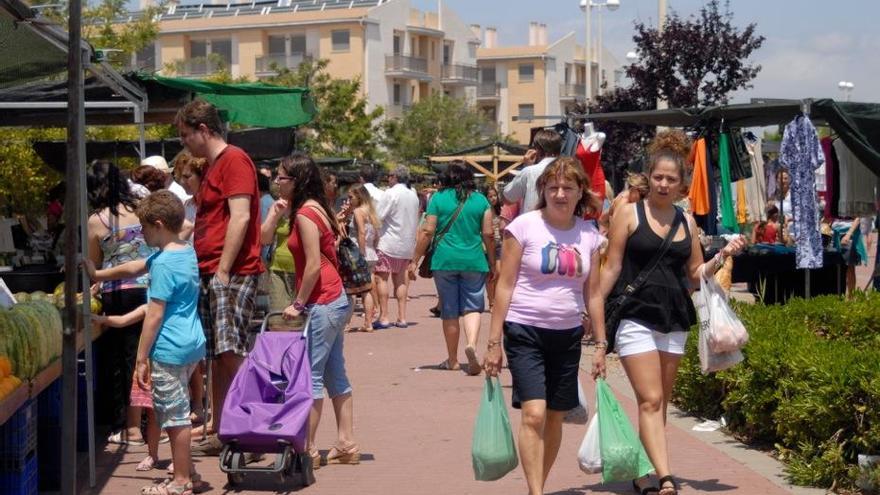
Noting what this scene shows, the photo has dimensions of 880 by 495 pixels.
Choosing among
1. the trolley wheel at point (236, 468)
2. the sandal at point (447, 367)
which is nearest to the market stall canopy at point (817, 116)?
the sandal at point (447, 367)

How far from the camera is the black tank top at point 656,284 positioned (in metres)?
7.06

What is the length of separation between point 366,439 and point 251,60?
2694 inches

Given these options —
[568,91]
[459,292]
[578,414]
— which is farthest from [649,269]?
[568,91]

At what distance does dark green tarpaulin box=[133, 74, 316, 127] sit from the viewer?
10.9 m

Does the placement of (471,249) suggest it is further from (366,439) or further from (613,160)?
(613,160)

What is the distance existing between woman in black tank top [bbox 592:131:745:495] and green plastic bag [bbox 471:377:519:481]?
786mm

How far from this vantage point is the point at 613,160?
89.4 ft

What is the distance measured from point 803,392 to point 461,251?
4.48 m

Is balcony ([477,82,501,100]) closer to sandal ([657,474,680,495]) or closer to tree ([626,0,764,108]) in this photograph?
tree ([626,0,764,108])

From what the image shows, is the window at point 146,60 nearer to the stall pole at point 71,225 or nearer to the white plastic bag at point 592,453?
the white plastic bag at point 592,453

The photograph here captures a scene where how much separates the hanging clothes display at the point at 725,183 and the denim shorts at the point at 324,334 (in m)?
6.62

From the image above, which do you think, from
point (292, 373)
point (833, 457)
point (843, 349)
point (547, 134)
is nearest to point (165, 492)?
point (292, 373)

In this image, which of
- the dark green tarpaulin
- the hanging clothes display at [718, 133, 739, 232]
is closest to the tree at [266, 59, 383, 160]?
the hanging clothes display at [718, 133, 739, 232]

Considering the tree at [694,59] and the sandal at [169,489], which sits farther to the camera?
the tree at [694,59]
